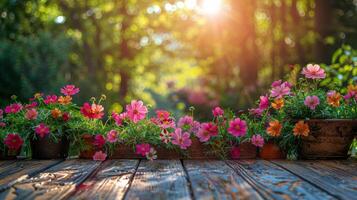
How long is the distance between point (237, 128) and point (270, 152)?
28cm

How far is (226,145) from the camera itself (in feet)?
9.22

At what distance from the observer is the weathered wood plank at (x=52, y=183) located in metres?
1.64

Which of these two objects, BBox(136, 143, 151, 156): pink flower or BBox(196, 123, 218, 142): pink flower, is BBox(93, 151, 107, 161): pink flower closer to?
BBox(136, 143, 151, 156): pink flower

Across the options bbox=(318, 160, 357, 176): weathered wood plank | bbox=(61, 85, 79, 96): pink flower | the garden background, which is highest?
the garden background

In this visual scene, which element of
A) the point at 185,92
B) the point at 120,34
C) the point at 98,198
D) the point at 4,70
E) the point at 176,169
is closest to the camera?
the point at 98,198

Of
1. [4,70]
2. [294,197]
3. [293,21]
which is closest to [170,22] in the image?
[293,21]

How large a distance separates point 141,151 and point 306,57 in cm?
882

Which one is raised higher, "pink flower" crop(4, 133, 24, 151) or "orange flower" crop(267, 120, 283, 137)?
"orange flower" crop(267, 120, 283, 137)

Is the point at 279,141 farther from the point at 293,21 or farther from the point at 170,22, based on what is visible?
the point at 170,22

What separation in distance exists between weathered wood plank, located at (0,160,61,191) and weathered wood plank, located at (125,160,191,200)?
1.63 ft

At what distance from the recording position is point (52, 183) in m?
1.87

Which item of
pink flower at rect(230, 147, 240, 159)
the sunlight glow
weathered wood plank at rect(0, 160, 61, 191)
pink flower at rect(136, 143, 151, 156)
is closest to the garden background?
the sunlight glow

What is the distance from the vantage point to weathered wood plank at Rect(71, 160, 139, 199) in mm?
1628

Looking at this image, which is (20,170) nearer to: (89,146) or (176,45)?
(89,146)
